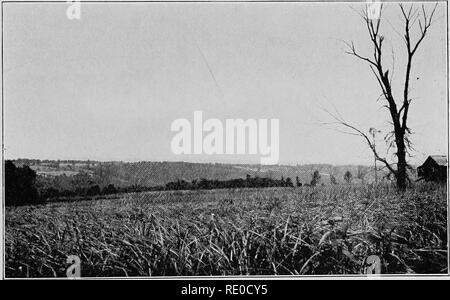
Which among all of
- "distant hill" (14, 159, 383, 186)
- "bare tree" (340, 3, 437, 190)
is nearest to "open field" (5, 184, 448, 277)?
"distant hill" (14, 159, 383, 186)

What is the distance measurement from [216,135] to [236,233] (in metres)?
0.69

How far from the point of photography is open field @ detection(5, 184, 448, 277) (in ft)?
11.6

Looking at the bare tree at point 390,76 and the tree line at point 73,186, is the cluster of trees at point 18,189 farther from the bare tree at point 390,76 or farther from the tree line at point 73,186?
the bare tree at point 390,76

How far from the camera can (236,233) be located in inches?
141

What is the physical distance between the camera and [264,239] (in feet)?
11.6

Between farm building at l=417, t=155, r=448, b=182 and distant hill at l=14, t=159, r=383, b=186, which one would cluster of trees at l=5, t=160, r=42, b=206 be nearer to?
distant hill at l=14, t=159, r=383, b=186

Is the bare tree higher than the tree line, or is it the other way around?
the bare tree

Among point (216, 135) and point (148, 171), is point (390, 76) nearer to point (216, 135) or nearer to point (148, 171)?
point (216, 135)

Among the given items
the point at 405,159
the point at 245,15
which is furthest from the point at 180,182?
the point at 405,159

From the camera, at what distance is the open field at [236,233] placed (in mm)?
3539

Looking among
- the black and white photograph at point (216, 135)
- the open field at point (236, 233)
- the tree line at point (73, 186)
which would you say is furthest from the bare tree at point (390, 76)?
the tree line at point (73, 186)

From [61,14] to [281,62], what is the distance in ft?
5.06

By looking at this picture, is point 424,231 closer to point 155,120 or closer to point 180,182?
point 180,182

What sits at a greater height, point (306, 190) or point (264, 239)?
point (306, 190)
